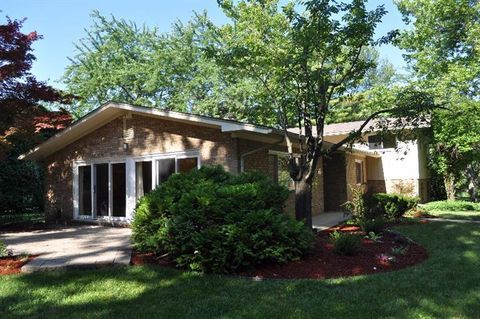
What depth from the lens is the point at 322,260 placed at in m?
7.43

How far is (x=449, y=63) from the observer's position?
927 inches

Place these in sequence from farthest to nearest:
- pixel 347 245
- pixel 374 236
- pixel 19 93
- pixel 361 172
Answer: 1. pixel 361 172
2. pixel 19 93
3. pixel 374 236
4. pixel 347 245

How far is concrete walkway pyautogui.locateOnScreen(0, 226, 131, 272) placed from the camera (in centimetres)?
727

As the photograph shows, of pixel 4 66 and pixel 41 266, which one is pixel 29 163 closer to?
pixel 4 66

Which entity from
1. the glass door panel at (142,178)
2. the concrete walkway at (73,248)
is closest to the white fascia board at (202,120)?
the glass door panel at (142,178)

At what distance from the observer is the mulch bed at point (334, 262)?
22.0 ft

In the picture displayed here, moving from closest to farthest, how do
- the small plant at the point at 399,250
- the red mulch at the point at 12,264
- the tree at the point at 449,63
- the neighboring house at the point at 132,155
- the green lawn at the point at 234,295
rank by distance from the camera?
the green lawn at the point at 234,295 → the red mulch at the point at 12,264 → the small plant at the point at 399,250 → the neighboring house at the point at 132,155 → the tree at the point at 449,63

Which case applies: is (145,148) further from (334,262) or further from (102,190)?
(334,262)

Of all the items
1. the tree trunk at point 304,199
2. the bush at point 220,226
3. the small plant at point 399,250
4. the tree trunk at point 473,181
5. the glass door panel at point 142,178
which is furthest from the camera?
the tree trunk at point 473,181

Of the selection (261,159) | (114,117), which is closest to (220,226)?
(261,159)

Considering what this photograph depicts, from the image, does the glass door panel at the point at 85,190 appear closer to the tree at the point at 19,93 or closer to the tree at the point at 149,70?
the tree at the point at 19,93

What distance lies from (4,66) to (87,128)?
335 cm

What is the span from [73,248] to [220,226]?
3.85 metres

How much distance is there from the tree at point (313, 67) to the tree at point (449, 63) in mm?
10188
